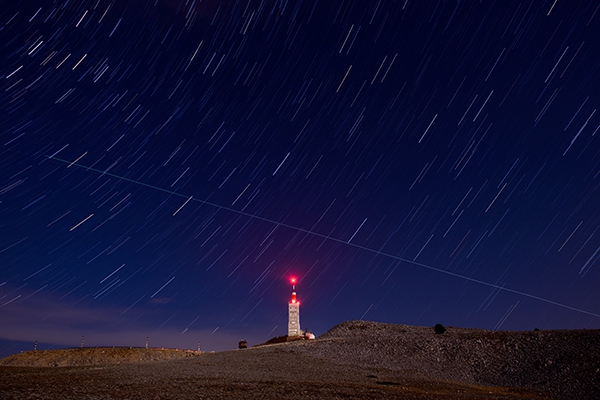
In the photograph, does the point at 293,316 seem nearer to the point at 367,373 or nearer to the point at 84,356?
the point at 84,356

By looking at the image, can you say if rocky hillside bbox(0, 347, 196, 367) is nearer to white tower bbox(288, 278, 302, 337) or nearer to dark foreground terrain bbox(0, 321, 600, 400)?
dark foreground terrain bbox(0, 321, 600, 400)

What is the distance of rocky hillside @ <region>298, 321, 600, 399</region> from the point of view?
20250 mm

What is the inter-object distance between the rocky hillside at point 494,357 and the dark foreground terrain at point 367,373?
5 cm

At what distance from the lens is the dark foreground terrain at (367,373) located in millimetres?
13578

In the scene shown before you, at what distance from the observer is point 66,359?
37.8 meters

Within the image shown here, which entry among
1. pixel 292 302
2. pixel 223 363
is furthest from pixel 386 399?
pixel 292 302

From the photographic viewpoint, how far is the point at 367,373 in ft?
70.0

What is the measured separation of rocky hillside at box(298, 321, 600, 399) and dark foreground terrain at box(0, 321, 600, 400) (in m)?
0.05

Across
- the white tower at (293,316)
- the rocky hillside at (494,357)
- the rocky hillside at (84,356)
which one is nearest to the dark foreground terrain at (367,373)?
the rocky hillside at (494,357)

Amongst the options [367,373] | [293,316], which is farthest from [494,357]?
[293,316]

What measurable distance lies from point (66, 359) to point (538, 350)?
131ft

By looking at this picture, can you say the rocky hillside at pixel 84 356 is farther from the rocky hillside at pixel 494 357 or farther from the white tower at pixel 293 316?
the white tower at pixel 293 316

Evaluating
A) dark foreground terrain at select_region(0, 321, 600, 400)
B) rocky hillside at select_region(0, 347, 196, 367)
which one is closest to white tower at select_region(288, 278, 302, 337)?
rocky hillside at select_region(0, 347, 196, 367)

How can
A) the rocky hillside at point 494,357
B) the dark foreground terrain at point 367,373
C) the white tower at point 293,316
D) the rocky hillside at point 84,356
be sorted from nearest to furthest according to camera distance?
the dark foreground terrain at point 367,373 < the rocky hillside at point 494,357 < the rocky hillside at point 84,356 < the white tower at point 293,316
